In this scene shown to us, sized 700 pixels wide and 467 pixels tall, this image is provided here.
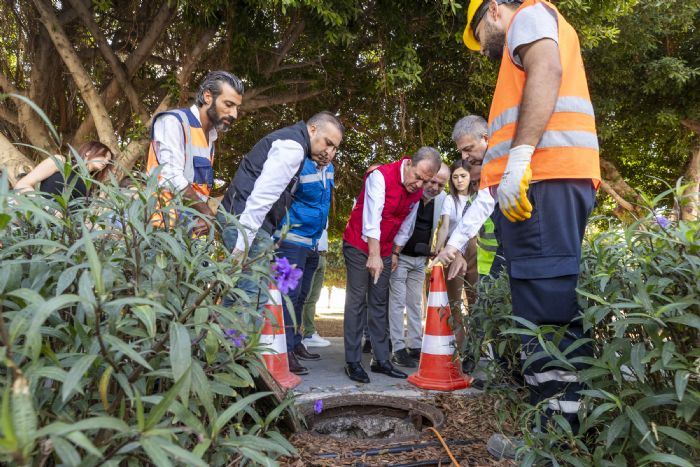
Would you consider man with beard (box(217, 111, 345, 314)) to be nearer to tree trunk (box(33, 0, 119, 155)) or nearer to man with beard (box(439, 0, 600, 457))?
man with beard (box(439, 0, 600, 457))

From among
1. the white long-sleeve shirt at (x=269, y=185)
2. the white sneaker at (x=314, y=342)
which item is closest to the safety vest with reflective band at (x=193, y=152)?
the white long-sleeve shirt at (x=269, y=185)

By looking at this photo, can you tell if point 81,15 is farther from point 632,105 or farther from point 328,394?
point 632,105

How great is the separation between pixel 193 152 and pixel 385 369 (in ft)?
7.56

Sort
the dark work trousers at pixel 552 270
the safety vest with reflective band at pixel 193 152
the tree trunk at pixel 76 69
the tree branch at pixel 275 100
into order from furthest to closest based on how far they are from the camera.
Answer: the tree branch at pixel 275 100 → the tree trunk at pixel 76 69 → the safety vest with reflective band at pixel 193 152 → the dark work trousers at pixel 552 270

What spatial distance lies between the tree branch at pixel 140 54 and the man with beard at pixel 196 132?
3.54m

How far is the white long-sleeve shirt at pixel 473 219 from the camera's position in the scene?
11.5 feet

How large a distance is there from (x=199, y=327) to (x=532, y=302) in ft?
4.44

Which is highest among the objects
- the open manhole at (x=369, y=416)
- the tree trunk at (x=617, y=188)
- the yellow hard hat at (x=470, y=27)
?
the tree trunk at (x=617, y=188)

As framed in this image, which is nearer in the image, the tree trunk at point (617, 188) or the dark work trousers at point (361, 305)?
the dark work trousers at point (361, 305)

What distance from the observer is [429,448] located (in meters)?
2.55

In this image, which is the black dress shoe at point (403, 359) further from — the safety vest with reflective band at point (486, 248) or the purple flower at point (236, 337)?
the purple flower at point (236, 337)

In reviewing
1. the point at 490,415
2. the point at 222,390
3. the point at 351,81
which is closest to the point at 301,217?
the point at 490,415

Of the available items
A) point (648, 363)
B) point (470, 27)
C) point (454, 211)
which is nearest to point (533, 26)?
point (470, 27)

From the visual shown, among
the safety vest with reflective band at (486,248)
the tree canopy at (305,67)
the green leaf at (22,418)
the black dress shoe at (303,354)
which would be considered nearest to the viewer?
the green leaf at (22,418)
